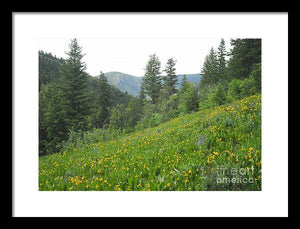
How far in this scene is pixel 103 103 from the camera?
1448 inches

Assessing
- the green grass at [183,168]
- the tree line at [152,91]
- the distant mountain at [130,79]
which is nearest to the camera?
the green grass at [183,168]

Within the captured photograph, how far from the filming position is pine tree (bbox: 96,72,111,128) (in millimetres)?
35094

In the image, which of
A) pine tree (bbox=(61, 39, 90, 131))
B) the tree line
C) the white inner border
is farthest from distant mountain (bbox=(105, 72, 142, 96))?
the white inner border

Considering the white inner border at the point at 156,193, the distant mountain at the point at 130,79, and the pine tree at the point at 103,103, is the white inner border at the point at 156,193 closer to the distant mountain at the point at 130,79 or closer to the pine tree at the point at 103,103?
the distant mountain at the point at 130,79

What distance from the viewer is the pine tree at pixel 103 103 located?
35.1 metres

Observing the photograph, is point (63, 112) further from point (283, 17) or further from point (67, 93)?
point (283, 17)

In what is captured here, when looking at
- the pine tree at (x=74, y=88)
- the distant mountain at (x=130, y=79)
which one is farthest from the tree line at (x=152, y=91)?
the distant mountain at (x=130, y=79)

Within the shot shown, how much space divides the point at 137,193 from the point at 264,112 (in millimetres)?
3058

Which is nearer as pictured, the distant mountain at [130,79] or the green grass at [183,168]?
the green grass at [183,168]

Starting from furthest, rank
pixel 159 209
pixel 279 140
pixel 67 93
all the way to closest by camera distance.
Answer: pixel 67 93 → pixel 279 140 → pixel 159 209

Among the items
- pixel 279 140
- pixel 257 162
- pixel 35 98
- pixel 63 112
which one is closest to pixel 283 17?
pixel 279 140

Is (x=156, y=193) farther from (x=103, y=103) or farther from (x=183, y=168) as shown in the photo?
(x=103, y=103)

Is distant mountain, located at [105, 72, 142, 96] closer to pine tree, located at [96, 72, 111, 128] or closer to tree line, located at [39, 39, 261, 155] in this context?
tree line, located at [39, 39, 261, 155]

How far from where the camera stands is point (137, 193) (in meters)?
3.23
